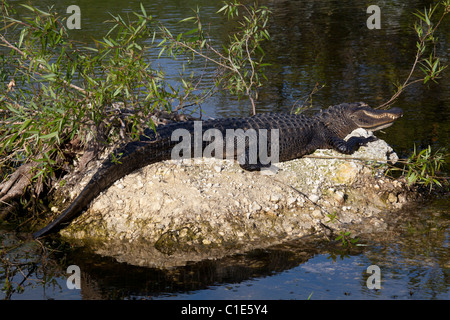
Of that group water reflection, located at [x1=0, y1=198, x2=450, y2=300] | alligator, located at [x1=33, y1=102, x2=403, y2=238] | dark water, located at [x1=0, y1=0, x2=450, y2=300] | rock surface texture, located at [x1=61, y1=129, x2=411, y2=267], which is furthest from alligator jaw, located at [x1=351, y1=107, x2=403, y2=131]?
water reflection, located at [x1=0, y1=198, x2=450, y2=300]

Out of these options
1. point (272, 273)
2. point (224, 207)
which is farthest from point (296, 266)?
point (224, 207)

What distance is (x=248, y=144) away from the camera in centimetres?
660

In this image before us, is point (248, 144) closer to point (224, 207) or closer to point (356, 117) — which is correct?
point (224, 207)

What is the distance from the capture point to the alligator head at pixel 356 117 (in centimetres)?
746

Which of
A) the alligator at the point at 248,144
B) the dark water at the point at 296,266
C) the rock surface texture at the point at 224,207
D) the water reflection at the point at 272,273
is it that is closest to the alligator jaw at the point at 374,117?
the alligator at the point at 248,144

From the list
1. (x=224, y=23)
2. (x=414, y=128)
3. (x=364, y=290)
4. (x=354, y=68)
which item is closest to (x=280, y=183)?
(x=364, y=290)

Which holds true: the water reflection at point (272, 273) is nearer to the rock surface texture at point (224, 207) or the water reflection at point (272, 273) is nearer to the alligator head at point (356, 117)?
the rock surface texture at point (224, 207)

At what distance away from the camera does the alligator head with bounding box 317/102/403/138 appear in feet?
24.5

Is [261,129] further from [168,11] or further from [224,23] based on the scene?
[168,11]

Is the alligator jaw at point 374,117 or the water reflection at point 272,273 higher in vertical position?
the alligator jaw at point 374,117

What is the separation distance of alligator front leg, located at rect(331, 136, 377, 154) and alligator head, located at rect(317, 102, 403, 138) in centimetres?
39

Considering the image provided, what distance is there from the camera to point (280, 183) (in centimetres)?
608

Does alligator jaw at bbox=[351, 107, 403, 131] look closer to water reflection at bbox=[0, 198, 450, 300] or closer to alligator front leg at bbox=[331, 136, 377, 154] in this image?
alligator front leg at bbox=[331, 136, 377, 154]

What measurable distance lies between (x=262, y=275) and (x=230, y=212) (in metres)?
0.98
